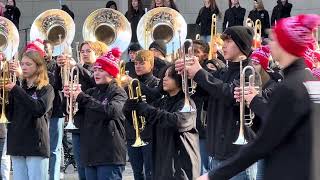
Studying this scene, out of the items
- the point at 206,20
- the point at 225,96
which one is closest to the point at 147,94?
the point at 225,96

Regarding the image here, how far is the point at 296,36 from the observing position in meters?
3.97

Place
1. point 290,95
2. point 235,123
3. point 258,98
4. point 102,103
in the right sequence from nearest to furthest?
point 290,95
point 258,98
point 235,123
point 102,103

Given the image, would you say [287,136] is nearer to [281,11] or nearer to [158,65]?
[158,65]

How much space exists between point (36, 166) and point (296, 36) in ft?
13.4

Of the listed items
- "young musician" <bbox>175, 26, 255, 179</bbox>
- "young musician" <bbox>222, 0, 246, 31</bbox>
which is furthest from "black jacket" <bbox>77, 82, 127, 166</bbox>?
"young musician" <bbox>222, 0, 246, 31</bbox>

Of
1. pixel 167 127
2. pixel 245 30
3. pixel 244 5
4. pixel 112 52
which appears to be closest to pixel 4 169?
pixel 112 52

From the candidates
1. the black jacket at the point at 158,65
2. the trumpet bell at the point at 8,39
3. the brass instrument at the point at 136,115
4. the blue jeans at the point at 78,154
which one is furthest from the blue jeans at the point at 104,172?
the trumpet bell at the point at 8,39

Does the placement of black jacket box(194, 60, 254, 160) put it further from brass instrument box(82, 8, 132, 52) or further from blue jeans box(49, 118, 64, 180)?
brass instrument box(82, 8, 132, 52)

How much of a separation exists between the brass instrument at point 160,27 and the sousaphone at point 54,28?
0.98 m

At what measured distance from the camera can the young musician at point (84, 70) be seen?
8.24 metres

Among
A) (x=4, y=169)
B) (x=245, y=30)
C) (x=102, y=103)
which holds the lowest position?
(x=4, y=169)

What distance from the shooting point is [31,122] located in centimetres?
754

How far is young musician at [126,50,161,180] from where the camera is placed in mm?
8110

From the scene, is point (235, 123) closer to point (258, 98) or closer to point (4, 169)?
point (258, 98)
